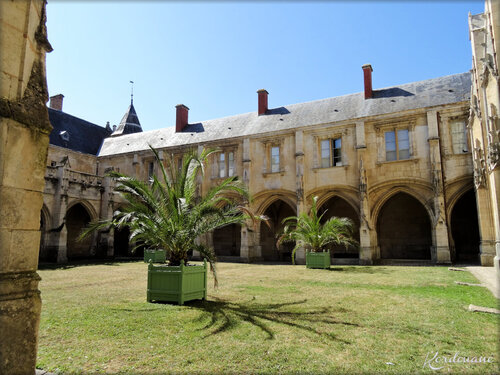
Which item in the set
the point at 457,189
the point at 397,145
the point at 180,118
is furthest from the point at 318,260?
the point at 180,118

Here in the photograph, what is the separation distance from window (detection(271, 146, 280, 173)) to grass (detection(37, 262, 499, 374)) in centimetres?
1294

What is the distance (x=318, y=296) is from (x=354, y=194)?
1164 cm

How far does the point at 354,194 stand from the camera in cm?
1795

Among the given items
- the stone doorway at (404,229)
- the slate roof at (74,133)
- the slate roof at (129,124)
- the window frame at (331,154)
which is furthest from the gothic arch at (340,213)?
the slate roof at (129,124)

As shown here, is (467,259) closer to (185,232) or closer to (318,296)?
(318,296)

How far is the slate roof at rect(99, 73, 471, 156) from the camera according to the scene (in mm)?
17453

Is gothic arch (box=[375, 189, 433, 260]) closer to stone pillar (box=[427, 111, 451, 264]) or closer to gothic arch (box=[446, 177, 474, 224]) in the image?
gothic arch (box=[446, 177, 474, 224])

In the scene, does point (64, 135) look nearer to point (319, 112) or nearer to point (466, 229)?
point (319, 112)

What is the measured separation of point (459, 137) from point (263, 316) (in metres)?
15.0

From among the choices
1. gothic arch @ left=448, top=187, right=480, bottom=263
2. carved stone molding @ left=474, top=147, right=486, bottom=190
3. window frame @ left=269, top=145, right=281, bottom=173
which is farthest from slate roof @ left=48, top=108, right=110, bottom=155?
gothic arch @ left=448, top=187, right=480, bottom=263

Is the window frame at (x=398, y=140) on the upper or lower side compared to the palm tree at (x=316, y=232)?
upper

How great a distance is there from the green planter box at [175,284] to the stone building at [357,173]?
1201cm

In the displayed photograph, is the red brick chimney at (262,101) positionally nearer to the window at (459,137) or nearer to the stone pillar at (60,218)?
the window at (459,137)

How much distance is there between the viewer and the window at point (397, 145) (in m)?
17.4
